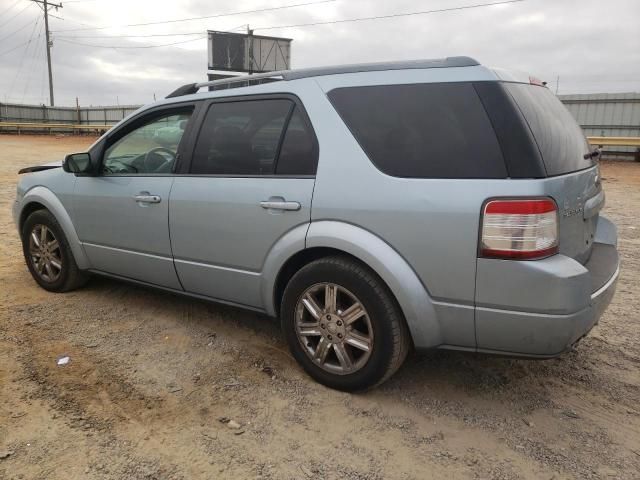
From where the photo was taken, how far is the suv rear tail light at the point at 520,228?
240cm

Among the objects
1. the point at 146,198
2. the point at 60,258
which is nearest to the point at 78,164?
the point at 146,198

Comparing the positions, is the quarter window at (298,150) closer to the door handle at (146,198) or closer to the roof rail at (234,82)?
the roof rail at (234,82)

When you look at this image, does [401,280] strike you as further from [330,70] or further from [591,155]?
[591,155]

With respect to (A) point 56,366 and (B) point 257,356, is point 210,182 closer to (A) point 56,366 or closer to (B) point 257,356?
(B) point 257,356

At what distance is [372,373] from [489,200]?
3.68ft

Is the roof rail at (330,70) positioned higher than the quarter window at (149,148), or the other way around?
the roof rail at (330,70)

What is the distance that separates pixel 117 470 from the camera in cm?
240

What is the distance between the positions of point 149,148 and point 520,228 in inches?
111

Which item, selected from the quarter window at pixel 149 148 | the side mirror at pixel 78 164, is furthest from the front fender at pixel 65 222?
the quarter window at pixel 149 148

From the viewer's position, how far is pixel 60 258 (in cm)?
459

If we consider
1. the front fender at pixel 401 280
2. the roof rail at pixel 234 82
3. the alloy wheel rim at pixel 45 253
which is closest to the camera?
the front fender at pixel 401 280

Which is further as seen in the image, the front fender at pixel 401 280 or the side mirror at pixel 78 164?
the side mirror at pixel 78 164

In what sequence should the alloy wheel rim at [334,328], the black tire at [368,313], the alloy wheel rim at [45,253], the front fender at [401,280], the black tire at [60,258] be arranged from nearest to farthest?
the front fender at [401,280]
the black tire at [368,313]
the alloy wheel rim at [334,328]
the black tire at [60,258]
the alloy wheel rim at [45,253]

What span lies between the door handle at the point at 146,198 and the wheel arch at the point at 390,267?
1326 millimetres
